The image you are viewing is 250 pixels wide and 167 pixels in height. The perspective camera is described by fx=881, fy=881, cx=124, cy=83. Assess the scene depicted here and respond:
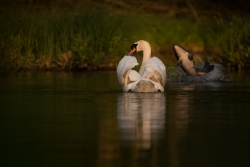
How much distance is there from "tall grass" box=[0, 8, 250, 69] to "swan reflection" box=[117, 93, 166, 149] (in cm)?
792

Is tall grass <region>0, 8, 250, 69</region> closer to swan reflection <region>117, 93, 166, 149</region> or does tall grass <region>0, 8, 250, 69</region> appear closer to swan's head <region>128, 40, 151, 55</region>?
swan's head <region>128, 40, 151, 55</region>

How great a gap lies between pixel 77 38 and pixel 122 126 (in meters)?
13.0

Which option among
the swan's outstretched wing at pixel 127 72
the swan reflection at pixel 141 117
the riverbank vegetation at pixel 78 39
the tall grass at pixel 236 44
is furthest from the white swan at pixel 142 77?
the tall grass at pixel 236 44

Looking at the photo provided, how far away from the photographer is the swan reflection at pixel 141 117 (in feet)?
27.9

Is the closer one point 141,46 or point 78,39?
point 141,46

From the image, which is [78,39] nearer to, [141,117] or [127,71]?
[127,71]

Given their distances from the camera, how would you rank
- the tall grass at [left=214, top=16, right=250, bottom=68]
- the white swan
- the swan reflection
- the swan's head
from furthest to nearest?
the tall grass at [left=214, top=16, right=250, bottom=68] < the swan's head < the white swan < the swan reflection

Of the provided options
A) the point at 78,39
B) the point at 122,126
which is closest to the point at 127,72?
the point at 122,126

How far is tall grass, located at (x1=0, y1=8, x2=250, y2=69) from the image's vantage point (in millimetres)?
21172

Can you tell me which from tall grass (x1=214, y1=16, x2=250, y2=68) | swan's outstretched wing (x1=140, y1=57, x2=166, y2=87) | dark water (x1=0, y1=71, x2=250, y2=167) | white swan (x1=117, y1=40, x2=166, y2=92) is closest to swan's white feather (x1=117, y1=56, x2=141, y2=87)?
white swan (x1=117, y1=40, x2=166, y2=92)

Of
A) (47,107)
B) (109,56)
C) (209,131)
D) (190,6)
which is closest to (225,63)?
(109,56)

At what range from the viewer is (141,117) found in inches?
402

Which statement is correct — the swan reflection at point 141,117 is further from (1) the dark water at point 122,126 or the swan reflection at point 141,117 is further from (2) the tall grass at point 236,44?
(2) the tall grass at point 236,44

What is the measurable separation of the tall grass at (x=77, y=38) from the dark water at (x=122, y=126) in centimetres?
570
